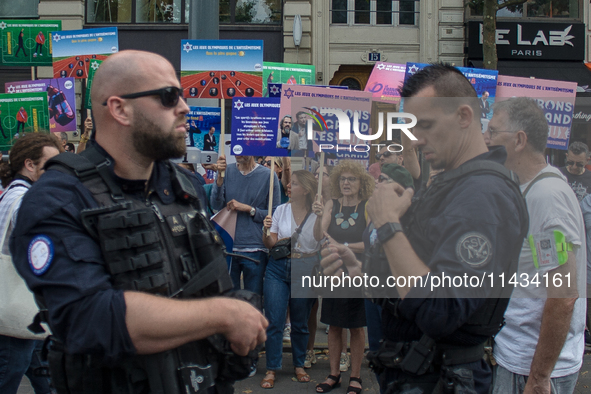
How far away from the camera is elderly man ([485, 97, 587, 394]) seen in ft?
7.38

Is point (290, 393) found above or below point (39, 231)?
below

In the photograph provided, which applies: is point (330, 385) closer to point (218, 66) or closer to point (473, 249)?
point (473, 249)

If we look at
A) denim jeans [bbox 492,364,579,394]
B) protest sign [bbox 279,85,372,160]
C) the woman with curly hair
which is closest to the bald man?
the woman with curly hair

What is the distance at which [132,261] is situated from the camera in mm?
1677

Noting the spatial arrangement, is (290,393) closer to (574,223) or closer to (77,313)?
(574,223)

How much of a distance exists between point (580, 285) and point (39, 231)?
2.15m

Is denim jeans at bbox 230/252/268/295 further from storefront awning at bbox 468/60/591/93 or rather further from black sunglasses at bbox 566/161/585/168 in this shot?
storefront awning at bbox 468/60/591/93

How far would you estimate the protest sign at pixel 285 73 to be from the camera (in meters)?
6.39

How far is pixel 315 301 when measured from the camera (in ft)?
17.2

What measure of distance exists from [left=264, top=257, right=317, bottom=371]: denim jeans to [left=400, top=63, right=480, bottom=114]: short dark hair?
2.95m

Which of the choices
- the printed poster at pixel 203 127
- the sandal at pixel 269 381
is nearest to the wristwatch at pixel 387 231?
the sandal at pixel 269 381

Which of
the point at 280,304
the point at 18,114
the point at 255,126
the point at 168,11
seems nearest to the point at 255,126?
the point at 255,126

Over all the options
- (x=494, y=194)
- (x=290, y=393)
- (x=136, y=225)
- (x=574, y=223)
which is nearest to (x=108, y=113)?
(x=136, y=225)

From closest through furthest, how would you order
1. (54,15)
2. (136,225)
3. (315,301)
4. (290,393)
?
(136,225), (290,393), (315,301), (54,15)
